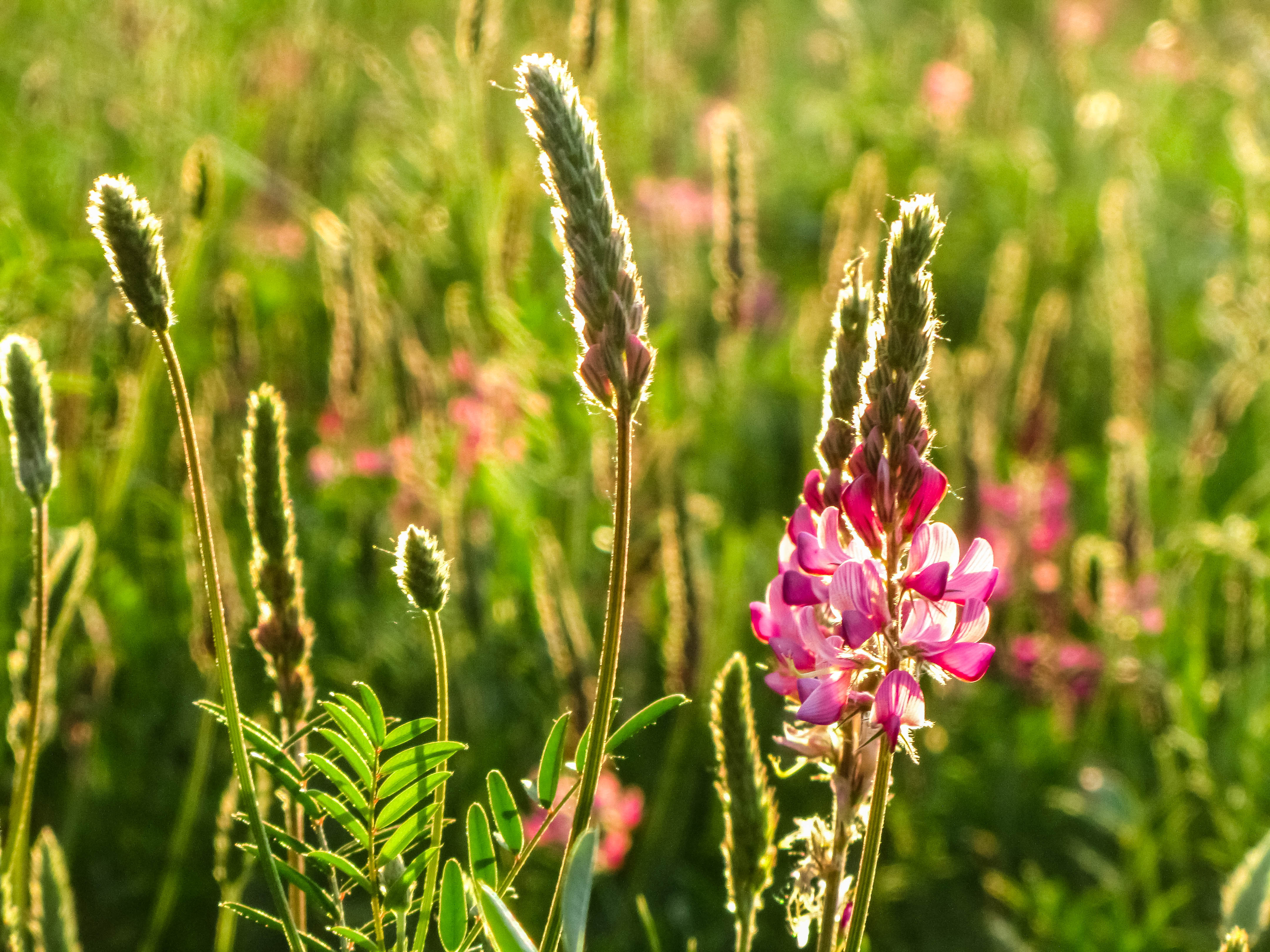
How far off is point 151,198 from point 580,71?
1.35m

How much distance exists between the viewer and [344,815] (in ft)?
2.69

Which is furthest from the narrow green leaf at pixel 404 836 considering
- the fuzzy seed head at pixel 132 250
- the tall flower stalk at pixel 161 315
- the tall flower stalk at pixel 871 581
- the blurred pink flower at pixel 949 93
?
the blurred pink flower at pixel 949 93

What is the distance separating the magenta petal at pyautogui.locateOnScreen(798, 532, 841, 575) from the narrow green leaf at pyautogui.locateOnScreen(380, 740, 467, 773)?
0.23 m

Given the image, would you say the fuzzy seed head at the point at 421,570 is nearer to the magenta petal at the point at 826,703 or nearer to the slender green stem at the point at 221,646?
the slender green stem at the point at 221,646

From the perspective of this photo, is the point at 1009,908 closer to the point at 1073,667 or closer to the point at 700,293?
the point at 1073,667

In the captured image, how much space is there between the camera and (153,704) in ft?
6.35

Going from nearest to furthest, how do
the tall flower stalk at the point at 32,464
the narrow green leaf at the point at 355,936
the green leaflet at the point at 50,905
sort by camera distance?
the narrow green leaf at the point at 355,936 → the tall flower stalk at the point at 32,464 → the green leaflet at the point at 50,905

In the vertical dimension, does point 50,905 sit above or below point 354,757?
below

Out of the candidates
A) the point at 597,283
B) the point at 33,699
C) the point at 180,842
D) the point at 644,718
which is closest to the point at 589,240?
the point at 597,283

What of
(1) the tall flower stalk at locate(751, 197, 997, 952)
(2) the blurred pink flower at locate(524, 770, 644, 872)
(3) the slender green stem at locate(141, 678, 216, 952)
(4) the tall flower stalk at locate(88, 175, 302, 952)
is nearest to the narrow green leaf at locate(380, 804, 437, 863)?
(4) the tall flower stalk at locate(88, 175, 302, 952)

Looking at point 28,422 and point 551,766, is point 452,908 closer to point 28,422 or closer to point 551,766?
A: point 551,766

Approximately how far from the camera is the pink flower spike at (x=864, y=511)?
715 mm

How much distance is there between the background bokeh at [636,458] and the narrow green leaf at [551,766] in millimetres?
315

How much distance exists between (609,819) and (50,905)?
2.69 ft
